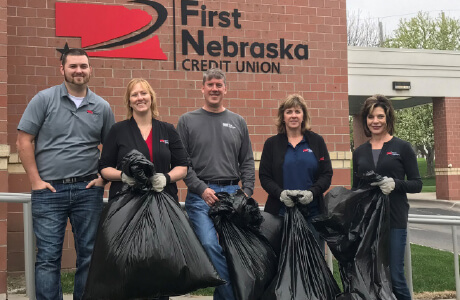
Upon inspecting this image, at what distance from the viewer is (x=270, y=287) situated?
363 centimetres

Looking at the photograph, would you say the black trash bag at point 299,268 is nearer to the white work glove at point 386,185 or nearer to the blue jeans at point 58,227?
the white work glove at point 386,185

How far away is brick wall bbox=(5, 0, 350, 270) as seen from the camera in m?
6.82

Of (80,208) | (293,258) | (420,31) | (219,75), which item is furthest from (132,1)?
(420,31)

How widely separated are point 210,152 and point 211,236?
0.63 m

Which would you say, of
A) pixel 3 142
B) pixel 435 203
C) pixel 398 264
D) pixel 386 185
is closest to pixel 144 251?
pixel 386 185

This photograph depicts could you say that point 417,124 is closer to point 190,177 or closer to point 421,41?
point 421,41

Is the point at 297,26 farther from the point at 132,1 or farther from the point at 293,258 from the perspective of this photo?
the point at 293,258

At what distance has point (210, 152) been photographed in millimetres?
3914

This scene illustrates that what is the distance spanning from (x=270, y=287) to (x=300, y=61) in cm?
487

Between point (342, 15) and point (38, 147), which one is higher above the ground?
point (342, 15)

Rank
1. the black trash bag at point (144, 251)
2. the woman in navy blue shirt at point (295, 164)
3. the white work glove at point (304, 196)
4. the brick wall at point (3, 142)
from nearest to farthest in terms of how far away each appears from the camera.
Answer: the black trash bag at point (144, 251) < the white work glove at point (304, 196) < the woman in navy blue shirt at point (295, 164) < the brick wall at point (3, 142)

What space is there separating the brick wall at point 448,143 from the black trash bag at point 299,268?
15690 millimetres

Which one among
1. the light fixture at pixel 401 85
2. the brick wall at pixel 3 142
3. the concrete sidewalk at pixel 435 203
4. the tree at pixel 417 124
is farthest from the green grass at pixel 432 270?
the tree at pixel 417 124

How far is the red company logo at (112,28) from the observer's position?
22.9 feet
